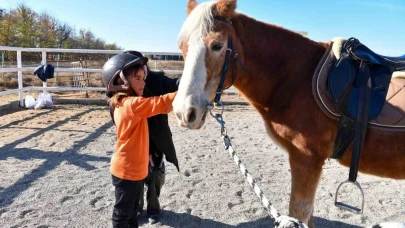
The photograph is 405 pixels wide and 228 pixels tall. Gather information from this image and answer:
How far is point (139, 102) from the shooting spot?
2117 millimetres

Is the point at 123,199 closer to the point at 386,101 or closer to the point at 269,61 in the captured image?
the point at 269,61

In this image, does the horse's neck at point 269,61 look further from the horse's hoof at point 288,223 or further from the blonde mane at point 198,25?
the horse's hoof at point 288,223

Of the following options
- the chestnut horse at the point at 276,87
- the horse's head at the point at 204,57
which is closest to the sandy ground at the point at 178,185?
the chestnut horse at the point at 276,87

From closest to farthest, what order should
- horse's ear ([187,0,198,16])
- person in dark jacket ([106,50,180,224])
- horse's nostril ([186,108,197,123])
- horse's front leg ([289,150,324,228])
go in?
horse's nostril ([186,108,197,123])
horse's front leg ([289,150,324,228])
horse's ear ([187,0,198,16])
person in dark jacket ([106,50,180,224])

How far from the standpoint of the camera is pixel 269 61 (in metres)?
2.12

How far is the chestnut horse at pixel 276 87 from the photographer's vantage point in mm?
1817

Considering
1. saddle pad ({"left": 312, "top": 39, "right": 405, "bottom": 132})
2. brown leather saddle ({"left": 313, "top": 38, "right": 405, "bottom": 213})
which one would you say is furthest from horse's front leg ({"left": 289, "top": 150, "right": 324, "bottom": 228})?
saddle pad ({"left": 312, "top": 39, "right": 405, "bottom": 132})

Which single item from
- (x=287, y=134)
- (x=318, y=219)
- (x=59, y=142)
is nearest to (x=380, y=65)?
(x=287, y=134)

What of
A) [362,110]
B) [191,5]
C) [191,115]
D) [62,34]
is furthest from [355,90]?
[62,34]

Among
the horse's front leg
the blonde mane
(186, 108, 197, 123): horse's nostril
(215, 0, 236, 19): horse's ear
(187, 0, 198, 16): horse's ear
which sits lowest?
the horse's front leg

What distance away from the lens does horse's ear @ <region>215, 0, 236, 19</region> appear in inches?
74.0

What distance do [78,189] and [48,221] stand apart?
709mm

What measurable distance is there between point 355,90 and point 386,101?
212 millimetres

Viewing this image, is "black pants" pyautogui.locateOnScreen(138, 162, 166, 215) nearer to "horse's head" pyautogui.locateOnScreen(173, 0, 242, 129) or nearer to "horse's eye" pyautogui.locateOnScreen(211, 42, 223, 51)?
"horse's head" pyautogui.locateOnScreen(173, 0, 242, 129)
